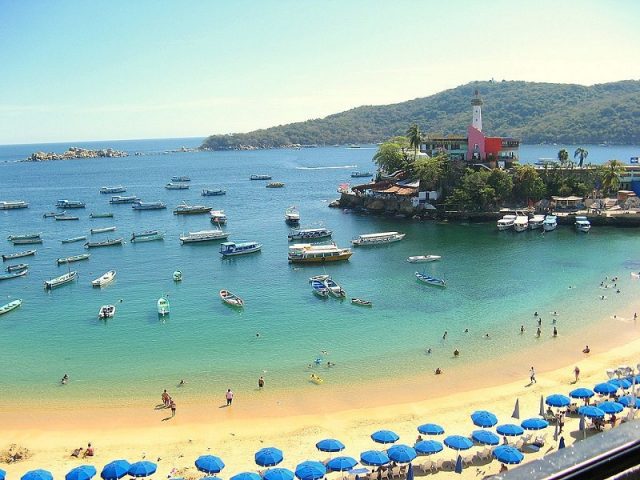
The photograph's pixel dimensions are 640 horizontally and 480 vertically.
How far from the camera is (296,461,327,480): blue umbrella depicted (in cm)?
2184

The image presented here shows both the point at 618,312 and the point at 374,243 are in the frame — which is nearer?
the point at 618,312

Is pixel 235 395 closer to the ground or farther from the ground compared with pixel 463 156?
closer to the ground

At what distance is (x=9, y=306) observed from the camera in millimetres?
48594

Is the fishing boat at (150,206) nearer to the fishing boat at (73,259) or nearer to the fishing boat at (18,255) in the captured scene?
the fishing boat at (18,255)

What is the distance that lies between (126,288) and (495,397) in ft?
117

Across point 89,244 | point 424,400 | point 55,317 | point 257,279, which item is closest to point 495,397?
point 424,400

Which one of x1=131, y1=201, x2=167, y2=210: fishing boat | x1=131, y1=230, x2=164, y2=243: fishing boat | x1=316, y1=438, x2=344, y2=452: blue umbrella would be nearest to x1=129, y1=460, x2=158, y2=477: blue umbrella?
x1=316, y1=438, x2=344, y2=452: blue umbrella

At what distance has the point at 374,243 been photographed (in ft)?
226

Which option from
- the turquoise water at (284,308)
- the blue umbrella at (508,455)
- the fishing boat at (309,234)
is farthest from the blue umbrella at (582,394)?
the fishing boat at (309,234)

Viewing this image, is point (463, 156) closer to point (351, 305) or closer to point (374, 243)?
point (374, 243)

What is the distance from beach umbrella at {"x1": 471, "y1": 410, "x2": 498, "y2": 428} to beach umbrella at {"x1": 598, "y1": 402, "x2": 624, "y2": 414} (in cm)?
451

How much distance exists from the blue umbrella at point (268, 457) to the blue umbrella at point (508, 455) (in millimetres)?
8296

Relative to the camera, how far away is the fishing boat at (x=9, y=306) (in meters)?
47.9

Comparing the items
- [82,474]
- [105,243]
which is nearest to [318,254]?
[105,243]
